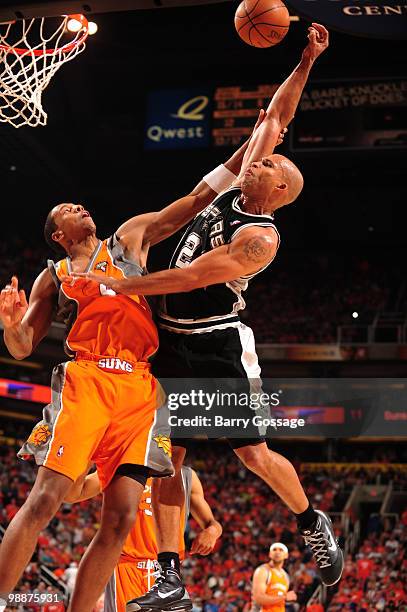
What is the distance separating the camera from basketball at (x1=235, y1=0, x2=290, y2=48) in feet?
17.0

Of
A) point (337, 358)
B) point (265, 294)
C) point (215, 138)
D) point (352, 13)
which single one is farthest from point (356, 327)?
point (352, 13)

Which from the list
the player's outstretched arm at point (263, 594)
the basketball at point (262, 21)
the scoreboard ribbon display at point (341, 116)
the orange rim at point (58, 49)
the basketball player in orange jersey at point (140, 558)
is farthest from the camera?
the scoreboard ribbon display at point (341, 116)

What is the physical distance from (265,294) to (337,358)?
2.83 m

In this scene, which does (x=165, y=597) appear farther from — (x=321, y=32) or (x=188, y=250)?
(x=321, y=32)

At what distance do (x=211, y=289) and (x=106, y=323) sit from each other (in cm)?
62

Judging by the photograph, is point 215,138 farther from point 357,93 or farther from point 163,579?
point 163,579

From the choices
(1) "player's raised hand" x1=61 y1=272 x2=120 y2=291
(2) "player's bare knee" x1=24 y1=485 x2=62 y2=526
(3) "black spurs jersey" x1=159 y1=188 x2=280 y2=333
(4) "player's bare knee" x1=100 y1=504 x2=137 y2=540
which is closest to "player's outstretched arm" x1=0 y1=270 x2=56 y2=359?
(1) "player's raised hand" x1=61 y1=272 x2=120 y2=291

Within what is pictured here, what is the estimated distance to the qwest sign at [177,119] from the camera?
16.4m

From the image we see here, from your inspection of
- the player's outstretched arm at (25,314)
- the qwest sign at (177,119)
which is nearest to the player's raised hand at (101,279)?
the player's outstretched arm at (25,314)

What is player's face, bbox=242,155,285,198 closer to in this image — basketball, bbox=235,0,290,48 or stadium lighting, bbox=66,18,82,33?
basketball, bbox=235,0,290,48

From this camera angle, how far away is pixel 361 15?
532cm

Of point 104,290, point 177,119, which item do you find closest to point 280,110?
point 104,290

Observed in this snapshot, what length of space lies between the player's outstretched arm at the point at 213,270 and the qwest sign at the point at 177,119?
1210 centimetres

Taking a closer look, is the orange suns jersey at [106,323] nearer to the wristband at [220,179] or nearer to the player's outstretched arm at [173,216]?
the player's outstretched arm at [173,216]
